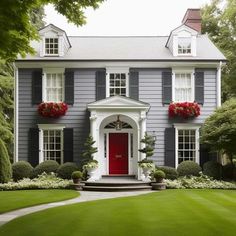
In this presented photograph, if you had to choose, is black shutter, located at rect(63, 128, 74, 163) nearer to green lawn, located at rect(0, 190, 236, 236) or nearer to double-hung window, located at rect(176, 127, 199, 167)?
double-hung window, located at rect(176, 127, 199, 167)

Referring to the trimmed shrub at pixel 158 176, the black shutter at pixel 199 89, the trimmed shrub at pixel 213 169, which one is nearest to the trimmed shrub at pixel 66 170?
the trimmed shrub at pixel 158 176

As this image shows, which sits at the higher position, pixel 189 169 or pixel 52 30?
pixel 52 30

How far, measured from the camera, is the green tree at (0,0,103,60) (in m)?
9.23

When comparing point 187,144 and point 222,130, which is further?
point 187,144

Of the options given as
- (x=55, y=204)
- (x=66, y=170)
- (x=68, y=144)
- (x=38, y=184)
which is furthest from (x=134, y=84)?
(x=55, y=204)

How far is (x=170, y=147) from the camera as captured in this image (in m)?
21.5

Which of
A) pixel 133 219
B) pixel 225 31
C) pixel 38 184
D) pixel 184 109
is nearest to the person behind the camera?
pixel 133 219

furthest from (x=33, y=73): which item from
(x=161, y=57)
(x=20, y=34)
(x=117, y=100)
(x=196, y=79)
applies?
(x=20, y=34)

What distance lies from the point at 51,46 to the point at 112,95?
4225mm

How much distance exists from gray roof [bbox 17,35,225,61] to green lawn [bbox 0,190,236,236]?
10.1 meters

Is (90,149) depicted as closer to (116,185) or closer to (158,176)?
(116,185)

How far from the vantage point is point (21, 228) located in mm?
9164

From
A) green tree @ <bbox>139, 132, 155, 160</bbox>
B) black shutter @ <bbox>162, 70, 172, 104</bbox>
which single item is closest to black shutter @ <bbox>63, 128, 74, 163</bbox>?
green tree @ <bbox>139, 132, 155, 160</bbox>

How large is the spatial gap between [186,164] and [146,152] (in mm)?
2622
